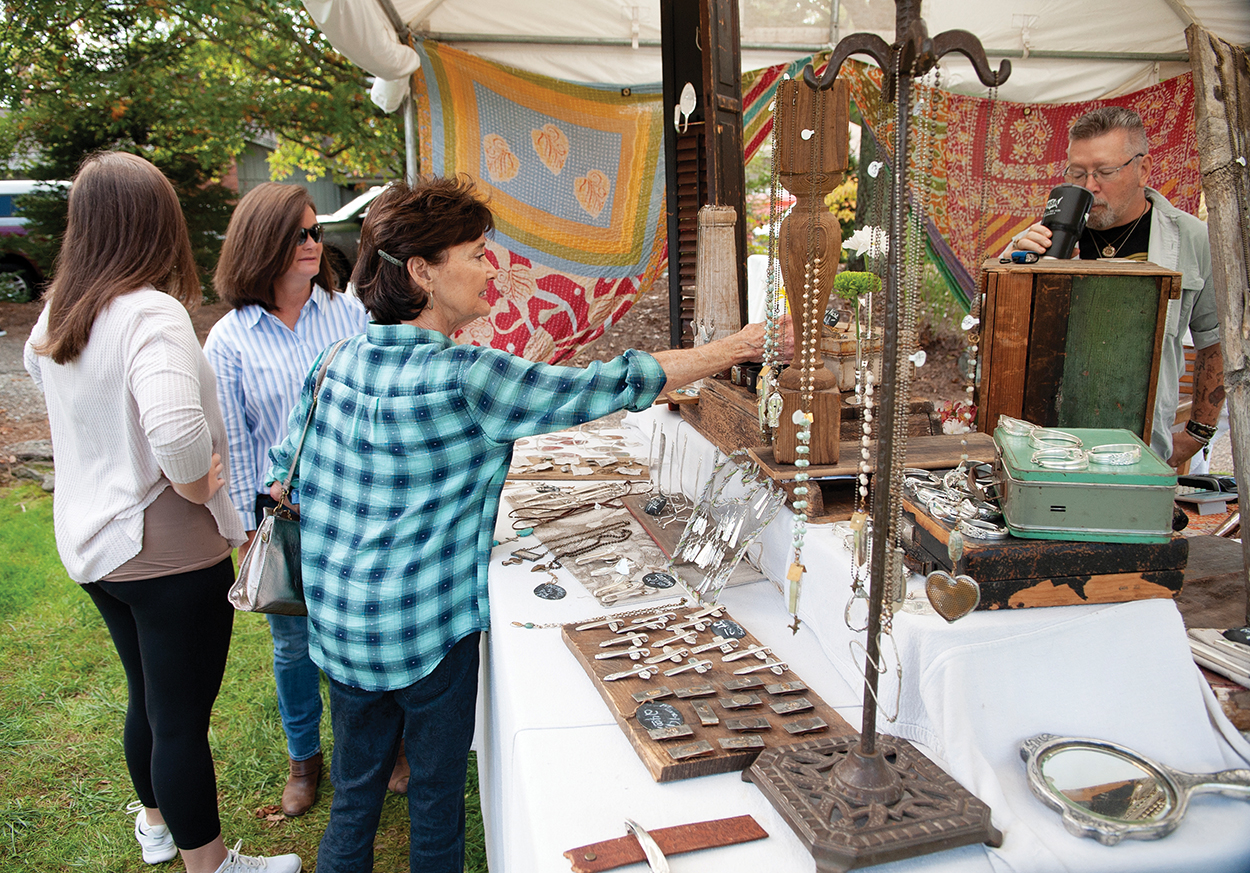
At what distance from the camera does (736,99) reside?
252 cm

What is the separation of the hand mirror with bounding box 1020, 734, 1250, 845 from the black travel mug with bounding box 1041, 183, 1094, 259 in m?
1.13

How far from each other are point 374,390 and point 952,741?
1139mm

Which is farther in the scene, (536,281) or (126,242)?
(536,281)

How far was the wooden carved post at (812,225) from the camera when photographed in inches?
65.6

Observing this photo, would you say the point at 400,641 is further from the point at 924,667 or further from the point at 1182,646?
the point at 1182,646

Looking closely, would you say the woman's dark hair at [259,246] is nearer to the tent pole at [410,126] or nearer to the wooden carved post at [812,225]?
the wooden carved post at [812,225]

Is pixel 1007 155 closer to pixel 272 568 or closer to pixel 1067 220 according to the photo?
pixel 1067 220

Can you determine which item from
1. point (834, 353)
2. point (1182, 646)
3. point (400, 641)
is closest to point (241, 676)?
point (400, 641)

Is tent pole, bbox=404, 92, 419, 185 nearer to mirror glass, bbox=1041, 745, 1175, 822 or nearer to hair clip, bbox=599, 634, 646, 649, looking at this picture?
hair clip, bbox=599, 634, 646, 649

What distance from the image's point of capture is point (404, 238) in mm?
1634

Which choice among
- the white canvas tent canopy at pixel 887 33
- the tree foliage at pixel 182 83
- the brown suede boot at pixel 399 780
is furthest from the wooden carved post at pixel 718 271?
the tree foliage at pixel 182 83

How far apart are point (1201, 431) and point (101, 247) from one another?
9.21 ft

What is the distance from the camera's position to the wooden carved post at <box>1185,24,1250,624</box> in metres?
1.49

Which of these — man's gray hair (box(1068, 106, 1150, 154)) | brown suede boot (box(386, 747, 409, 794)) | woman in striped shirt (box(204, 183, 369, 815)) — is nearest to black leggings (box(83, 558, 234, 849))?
woman in striped shirt (box(204, 183, 369, 815))
